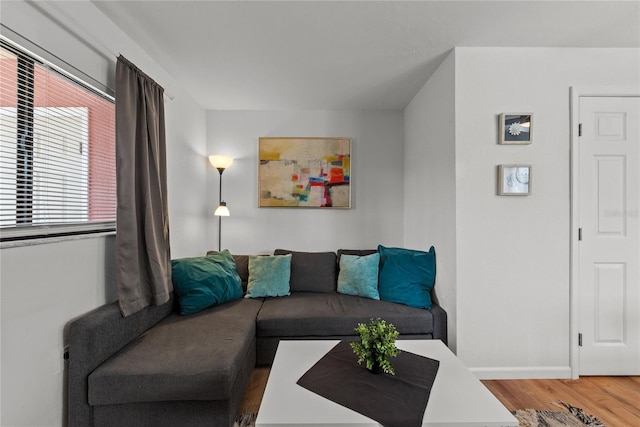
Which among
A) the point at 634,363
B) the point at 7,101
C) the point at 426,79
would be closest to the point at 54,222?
the point at 7,101

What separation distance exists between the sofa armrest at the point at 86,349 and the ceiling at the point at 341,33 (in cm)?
182

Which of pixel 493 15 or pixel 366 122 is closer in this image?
pixel 493 15

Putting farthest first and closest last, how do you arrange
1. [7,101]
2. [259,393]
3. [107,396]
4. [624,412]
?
[259,393]
[624,412]
[107,396]
[7,101]

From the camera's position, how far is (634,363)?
7.72ft

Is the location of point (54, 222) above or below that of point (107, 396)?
above

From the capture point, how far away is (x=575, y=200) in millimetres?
2326

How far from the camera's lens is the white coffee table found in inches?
45.0

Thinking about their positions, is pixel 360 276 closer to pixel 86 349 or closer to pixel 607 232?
pixel 607 232

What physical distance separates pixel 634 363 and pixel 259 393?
9.28ft

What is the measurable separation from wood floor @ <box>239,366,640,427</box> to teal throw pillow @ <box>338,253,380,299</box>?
1.07 metres

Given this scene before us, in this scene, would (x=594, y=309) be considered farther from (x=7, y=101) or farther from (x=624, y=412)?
(x=7, y=101)

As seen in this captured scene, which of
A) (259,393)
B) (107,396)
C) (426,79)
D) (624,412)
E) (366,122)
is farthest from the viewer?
(366,122)

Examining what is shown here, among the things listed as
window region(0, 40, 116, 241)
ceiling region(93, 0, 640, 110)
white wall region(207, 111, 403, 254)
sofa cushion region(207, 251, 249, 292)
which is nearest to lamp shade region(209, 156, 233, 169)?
white wall region(207, 111, 403, 254)

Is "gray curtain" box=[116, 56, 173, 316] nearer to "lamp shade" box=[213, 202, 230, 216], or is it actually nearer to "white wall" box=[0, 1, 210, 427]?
"white wall" box=[0, 1, 210, 427]
